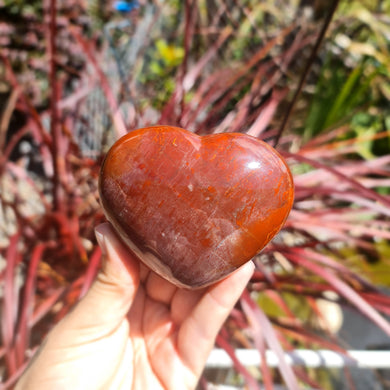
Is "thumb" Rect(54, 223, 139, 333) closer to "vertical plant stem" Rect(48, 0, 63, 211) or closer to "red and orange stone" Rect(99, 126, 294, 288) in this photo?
"red and orange stone" Rect(99, 126, 294, 288)

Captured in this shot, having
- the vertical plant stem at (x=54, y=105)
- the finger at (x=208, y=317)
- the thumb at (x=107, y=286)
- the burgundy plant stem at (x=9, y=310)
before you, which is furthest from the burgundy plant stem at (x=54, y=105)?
the finger at (x=208, y=317)

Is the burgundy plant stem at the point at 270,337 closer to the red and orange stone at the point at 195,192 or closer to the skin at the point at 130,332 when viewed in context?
the skin at the point at 130,332

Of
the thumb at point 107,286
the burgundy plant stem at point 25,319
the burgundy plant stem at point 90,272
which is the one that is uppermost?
the thumb at point 107,286

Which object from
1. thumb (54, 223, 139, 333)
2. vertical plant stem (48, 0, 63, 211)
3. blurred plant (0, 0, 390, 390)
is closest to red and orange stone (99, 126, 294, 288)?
thumb (54, 223, 139, 333)

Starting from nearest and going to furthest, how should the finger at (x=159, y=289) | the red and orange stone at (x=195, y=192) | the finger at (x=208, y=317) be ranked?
the red and orange stone at (x=195, y=192) → the finger at (x=208, y=317) → the finger at (x=159, y=289)

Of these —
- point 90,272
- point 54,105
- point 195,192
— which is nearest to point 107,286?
point 90,272

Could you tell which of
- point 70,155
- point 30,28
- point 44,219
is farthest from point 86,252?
point 30,28
